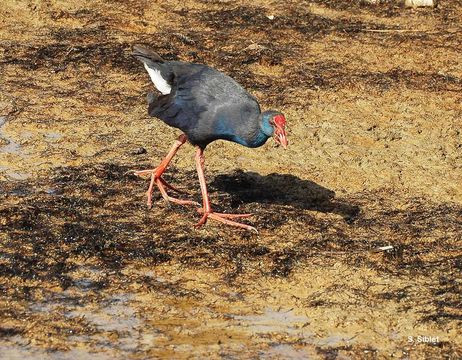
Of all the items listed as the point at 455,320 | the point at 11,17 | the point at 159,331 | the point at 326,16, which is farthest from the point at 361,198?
the point at 11,17

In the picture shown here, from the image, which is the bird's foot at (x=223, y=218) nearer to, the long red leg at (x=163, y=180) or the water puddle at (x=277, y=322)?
the long red leg at (x=163, y=180)

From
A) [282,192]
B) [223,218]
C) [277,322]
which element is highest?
[277,322]

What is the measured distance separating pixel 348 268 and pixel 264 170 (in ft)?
5.96

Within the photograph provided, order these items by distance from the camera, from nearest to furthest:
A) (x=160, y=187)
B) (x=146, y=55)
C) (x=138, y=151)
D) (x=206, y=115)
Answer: (x=206, y=115), (x=160, y=187), (x=146, y=55), (x=138, y=151)

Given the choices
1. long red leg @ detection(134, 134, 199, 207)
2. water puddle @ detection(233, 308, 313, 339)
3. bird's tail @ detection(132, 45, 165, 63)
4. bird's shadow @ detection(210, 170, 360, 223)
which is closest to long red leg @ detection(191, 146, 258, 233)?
long red leg @ detection(134, 134, 199, 207)

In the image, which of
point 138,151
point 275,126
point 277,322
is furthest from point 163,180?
point 277,322

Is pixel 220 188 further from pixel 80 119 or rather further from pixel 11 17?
pixel 11 17

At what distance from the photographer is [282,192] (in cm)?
739

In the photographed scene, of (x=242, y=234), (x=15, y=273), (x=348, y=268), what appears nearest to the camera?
(x=15, y=273)

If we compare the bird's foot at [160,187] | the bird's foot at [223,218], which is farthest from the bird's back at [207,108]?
the bird's foot at [223,218]

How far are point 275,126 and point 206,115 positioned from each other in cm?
54

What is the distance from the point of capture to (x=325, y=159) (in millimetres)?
7918

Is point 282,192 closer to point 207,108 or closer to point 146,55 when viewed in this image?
point 207,108

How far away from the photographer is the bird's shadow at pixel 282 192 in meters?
7.13
